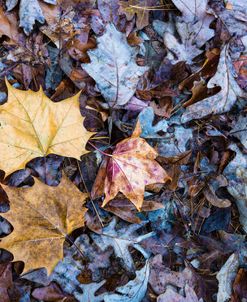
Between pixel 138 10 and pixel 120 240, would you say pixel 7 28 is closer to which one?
pixel 138 10

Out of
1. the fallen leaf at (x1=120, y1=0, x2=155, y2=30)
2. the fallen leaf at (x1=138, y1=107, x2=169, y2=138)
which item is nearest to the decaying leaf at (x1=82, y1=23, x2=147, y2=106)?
the fallen leaf at (x1=138, y1=107, x2=169, y2=138)

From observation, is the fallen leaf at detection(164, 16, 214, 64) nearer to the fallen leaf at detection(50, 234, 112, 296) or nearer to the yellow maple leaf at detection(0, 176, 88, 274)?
the yellow maple leaf at detection(0, 176, 88, 274)

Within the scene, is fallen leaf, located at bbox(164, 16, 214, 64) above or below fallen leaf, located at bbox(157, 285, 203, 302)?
above

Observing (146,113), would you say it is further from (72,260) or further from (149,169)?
(72,260)

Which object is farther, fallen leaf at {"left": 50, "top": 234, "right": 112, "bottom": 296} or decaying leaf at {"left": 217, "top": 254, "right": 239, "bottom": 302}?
decaying leaf at {"left": 217, "top": 254, "right": 239, "bottom": 302}

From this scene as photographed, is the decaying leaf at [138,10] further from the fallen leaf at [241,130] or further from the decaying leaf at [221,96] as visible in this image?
the fallen leaf at [241,130]

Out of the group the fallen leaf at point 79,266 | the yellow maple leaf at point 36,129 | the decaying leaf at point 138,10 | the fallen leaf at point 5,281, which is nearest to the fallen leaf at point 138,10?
the decaying leaf at point 138,10

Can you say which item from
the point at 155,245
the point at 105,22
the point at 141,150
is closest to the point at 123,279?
the point at 155,245
